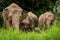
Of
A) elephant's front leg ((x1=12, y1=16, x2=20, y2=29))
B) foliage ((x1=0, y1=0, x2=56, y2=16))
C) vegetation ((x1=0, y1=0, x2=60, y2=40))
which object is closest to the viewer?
vegetation ((x1=0, y1=0, x2=60, y2=40))

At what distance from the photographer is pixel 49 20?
9594mm

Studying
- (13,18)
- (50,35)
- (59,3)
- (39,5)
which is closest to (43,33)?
(50,35)

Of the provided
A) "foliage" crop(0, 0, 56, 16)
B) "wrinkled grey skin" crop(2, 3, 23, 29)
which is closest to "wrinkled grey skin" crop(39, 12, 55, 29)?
"wrinkled grey skin" crop(2, 3, 23, 29)

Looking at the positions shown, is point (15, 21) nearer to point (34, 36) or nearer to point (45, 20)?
point (45, 20)

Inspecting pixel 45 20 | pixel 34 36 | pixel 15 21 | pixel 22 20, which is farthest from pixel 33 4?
pixel 34 36

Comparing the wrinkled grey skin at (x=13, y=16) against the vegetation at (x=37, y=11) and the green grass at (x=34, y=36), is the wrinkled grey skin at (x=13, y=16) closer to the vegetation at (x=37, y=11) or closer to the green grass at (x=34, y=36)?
the vegetation at (x=37, y=11)

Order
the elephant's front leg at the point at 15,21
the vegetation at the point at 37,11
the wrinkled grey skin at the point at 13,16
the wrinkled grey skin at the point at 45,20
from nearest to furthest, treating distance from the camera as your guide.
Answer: the vegetation at the point at 37,11 < the elephant's front leg at the point at 15,21 < the wrinkled grey skin at the point at 13,16 < the wrinkled grey skin at the point at 45,20

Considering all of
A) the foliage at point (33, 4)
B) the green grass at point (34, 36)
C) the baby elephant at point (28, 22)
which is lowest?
the green grass at point (34, 36)

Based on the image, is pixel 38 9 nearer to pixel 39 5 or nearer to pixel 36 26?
pixel 39 5

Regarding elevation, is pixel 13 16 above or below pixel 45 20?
above

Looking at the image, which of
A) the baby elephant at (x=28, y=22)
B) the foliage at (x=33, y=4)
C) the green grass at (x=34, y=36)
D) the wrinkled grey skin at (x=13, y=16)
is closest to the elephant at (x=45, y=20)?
the baby elephant at (x=28, y=22)

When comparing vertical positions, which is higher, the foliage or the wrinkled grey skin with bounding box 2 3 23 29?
the foliage

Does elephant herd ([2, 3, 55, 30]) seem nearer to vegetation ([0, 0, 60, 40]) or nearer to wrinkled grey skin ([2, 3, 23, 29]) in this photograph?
wrinkled grey skin ([2, 3, 23, 29])

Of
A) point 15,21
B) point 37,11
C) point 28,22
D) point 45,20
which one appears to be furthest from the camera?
point 37,11
